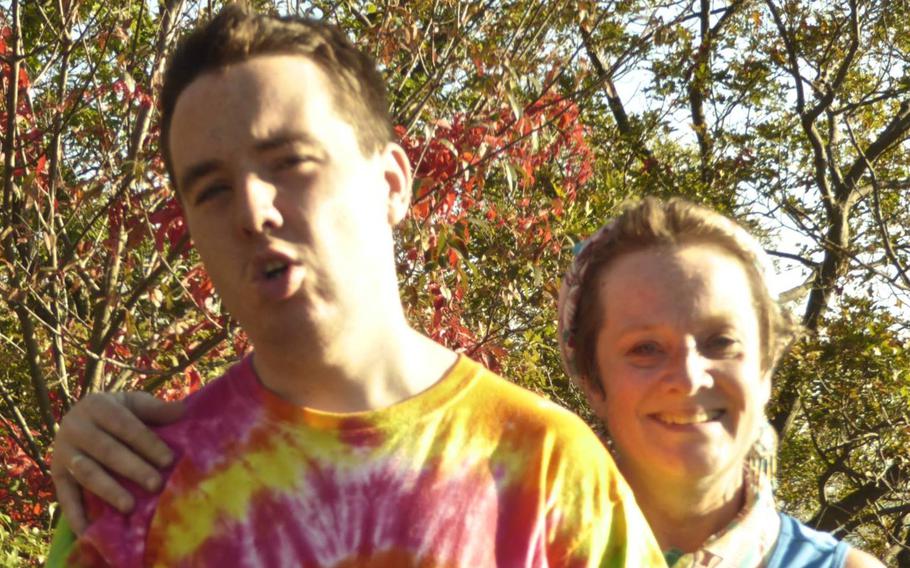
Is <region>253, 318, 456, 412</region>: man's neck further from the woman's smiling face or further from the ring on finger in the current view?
the woman's smiling face

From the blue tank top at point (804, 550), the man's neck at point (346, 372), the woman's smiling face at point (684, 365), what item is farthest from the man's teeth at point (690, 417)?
the man's neck at point (346, 372)

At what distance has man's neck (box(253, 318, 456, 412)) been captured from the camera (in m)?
1.49

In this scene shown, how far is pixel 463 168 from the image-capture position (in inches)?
163

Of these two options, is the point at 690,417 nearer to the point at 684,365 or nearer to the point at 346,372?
the point at 684,365

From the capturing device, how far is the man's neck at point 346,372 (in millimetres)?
1486

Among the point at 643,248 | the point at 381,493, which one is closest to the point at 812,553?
the point at 643,248

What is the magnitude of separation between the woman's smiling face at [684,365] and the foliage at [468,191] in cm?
173

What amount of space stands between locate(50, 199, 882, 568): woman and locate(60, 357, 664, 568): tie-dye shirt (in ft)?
2.15

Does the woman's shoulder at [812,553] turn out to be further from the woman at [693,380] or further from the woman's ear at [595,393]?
the woman's ear at [595,393]

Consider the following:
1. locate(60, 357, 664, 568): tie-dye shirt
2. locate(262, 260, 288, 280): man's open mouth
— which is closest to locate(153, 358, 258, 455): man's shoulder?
locate(60, 357, 664, 568): tie-dye shirt

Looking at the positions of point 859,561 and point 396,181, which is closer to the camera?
point 396,181

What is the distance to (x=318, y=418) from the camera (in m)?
1.48

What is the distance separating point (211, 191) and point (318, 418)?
30 cm

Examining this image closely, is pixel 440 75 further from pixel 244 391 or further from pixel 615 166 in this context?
pixel 615 166
